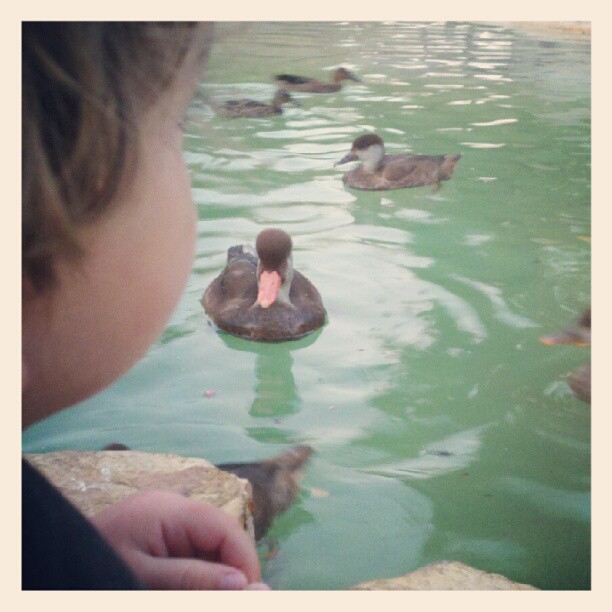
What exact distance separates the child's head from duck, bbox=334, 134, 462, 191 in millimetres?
3822

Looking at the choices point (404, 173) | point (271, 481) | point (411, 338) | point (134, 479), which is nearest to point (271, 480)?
point (271, 481)

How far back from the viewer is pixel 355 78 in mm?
4793

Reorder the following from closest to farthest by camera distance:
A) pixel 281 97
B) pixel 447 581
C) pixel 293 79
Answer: pixel 447 581 → pixel 281 97 → pixel 293 79

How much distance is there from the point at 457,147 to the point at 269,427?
2.75 meters

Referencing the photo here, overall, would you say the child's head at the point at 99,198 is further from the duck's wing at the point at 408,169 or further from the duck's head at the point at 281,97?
the duck's head at the point at 281,97

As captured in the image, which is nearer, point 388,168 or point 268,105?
point 388,168

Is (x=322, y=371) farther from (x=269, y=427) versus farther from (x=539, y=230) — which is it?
(x=539, y=230)

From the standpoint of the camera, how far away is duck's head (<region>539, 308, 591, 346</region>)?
88.4 inches

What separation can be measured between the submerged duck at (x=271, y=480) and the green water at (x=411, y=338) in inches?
1.5

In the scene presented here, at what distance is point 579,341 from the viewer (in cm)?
227

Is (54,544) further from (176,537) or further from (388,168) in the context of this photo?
(388,168)

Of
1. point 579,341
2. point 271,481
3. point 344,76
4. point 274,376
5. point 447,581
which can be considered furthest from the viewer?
point 344,76

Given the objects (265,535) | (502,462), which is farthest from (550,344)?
(265,535)

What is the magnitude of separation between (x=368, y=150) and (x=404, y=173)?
298mm
